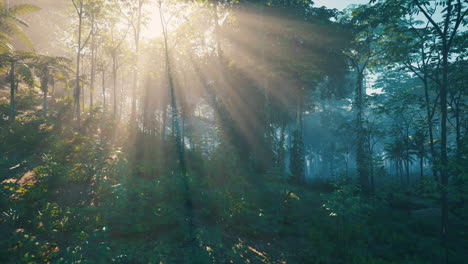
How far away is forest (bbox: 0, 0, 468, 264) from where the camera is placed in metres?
6.16

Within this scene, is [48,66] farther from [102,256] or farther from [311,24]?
[311,24]

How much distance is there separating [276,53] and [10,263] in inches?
678

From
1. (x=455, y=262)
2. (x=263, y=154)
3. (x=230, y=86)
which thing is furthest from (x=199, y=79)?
(x=455, y=262)

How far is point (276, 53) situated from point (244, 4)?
480cm

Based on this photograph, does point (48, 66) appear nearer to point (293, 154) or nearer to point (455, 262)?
point (293, 154)

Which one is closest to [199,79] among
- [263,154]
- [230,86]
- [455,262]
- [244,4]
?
[230,86]

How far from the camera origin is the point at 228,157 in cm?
1455

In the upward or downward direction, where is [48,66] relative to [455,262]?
upward

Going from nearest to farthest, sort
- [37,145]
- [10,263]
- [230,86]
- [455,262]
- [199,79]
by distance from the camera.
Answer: [10,263]
[455,262]
[37,145]
[230,86]
[199,79]

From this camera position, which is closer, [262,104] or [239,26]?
[239,26]

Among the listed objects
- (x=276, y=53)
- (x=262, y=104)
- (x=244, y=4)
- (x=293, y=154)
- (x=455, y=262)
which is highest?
(x=244, y=4)

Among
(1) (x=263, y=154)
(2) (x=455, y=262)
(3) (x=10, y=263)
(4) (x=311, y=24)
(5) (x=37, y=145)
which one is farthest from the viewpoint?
(1) (x=263, y=154)

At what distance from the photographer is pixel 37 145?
1053cm

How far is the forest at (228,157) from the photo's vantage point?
20.2ft
